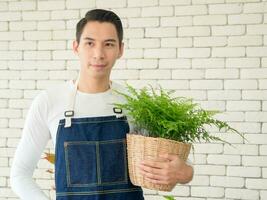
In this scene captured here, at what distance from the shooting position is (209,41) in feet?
8.95

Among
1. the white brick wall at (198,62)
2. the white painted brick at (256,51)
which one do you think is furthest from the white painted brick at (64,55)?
the white painted brick at (256,51)

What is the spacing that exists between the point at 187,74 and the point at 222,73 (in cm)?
23

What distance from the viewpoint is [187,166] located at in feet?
4.40

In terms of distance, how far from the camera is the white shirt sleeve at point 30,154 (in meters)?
1.46

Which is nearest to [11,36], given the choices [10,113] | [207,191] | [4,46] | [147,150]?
[4,46]

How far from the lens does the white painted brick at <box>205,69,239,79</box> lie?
2691 mm

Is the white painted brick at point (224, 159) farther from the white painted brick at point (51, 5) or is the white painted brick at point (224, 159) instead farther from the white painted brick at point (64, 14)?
the white painted brick at point (51, 5)

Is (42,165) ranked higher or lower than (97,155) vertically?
lower

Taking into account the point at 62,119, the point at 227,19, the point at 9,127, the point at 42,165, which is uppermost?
the point at 227,19

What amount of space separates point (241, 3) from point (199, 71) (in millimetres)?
509

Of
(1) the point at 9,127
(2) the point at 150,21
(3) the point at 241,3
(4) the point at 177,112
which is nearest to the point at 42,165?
(1) the point at 9,127

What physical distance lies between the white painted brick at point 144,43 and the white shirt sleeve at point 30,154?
142 cm

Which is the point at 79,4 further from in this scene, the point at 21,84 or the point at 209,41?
the point at 209,41

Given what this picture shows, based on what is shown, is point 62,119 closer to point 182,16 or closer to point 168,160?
point 168,160
